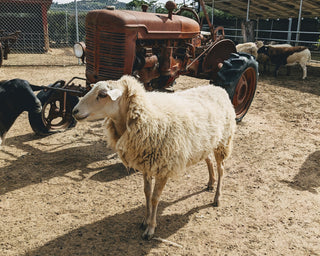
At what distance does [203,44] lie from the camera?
22.9 ft

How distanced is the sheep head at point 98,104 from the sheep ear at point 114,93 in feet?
0.05

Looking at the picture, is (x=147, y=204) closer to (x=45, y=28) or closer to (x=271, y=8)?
(x=271, y=8)

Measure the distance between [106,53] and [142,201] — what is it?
2.25m

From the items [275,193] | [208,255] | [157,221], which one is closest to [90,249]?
[157,221]

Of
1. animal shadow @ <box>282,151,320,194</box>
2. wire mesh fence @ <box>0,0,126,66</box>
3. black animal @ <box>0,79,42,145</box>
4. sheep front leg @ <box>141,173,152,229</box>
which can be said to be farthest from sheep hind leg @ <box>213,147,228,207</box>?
wire mesh fence @ <box>0,0,126,66</box>

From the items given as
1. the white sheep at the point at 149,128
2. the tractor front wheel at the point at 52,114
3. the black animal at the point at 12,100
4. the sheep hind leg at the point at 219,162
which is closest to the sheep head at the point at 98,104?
the white sheep at the point at 149,128

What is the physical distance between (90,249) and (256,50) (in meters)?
11.6

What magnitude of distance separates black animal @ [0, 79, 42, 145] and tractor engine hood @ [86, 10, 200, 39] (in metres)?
1.39

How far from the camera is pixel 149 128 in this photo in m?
2.86

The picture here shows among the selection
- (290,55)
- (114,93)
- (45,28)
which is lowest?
(114,93)

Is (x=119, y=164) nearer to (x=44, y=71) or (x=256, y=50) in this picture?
(x=44, y=71)

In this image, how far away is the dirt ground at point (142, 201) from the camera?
293cm

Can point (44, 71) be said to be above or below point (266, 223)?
above

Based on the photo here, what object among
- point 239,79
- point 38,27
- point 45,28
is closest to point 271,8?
point 45,28
